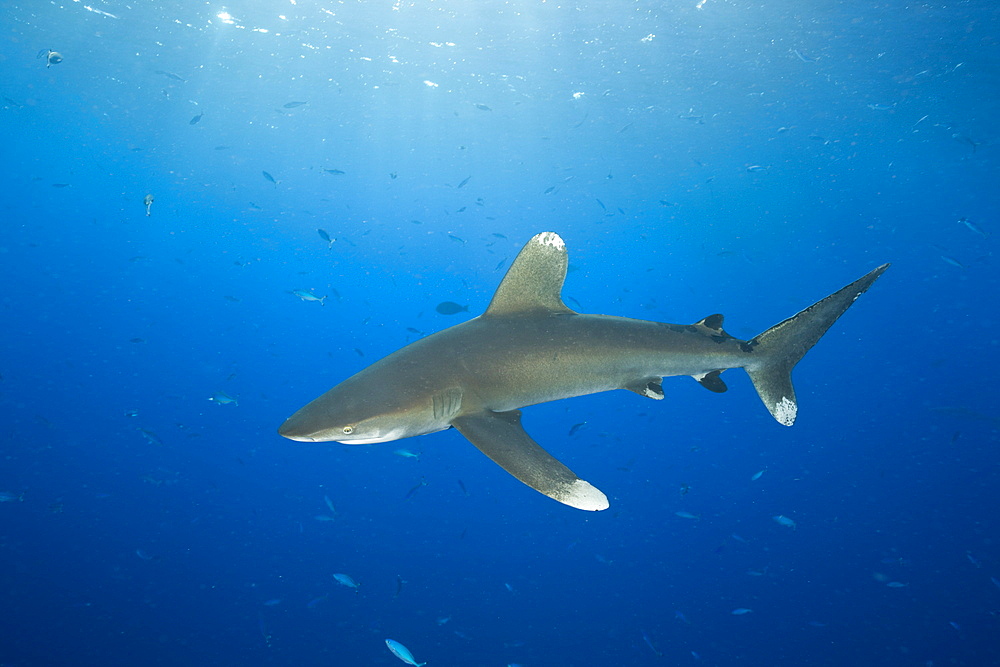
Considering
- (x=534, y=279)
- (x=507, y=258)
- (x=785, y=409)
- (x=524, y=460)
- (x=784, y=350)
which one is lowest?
(x=507, y=258)

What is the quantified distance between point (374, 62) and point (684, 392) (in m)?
25.2

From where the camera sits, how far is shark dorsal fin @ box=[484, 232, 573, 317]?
345 cm

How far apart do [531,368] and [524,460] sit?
26.9 inches

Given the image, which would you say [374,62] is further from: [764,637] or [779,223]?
[779,223]

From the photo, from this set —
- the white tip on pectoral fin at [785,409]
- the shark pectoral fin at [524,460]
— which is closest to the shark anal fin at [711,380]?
the white tip on pectoral fin at [785,409]

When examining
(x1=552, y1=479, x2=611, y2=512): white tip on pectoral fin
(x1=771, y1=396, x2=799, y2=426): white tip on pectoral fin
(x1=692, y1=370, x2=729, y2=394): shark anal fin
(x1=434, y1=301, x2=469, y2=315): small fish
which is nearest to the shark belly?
(x1=692, y1=370, x2=729, y2=394): shark anal fin

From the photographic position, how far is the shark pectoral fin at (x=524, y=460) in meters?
2.44

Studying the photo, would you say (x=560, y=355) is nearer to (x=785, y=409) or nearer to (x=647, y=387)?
(x=647, y=387)

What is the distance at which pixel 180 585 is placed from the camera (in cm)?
1449

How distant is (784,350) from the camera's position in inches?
141

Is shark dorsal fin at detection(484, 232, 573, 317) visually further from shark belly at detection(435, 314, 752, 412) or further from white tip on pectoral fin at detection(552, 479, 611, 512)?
white tip on pectoral fin at detection(552, 479, 611, 512)

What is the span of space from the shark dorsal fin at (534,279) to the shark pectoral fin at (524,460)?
854 millimetres

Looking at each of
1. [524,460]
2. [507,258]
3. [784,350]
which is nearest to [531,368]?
[524,460]

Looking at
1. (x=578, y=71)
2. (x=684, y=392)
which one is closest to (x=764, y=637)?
(x=684, y=392)
